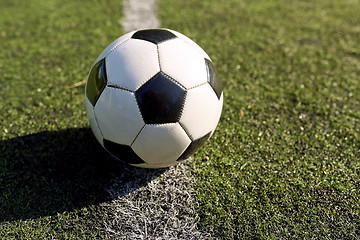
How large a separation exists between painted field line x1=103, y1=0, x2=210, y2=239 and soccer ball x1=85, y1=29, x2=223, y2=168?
1.12 ft

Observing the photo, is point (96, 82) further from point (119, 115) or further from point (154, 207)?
point (154, 207)

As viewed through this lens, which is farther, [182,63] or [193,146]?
[193,146]

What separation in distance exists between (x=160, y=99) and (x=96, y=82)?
567mm

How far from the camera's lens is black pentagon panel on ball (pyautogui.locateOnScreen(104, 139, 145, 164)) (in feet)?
9.18

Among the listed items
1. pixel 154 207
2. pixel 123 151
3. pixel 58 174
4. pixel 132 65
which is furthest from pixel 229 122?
pixel 58 174

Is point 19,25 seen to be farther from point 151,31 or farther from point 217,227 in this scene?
point 217,227

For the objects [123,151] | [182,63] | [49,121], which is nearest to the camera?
[182,63]

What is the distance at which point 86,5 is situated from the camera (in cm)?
566

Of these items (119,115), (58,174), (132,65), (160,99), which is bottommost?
(58,174)

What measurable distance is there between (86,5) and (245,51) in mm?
2592

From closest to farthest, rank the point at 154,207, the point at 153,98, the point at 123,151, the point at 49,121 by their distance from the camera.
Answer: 1. the point at 153,98
2. the point at 123,151
3. the point at 154,207
4. the point at 49,121

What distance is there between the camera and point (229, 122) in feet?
12.6

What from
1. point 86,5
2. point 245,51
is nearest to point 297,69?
point 245,51

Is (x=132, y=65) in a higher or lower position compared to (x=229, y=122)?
higher
